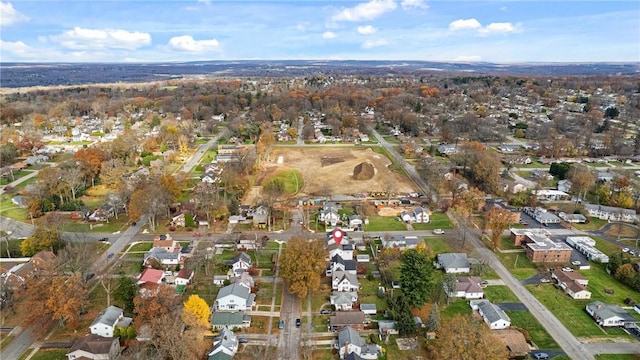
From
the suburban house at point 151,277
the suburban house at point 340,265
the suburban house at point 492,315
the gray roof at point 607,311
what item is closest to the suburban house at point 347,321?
the suburban house at point 340,265

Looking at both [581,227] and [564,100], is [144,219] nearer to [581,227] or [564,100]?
[581,227]

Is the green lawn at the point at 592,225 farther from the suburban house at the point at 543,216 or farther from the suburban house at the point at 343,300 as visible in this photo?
the suburban house at the point at 343,300

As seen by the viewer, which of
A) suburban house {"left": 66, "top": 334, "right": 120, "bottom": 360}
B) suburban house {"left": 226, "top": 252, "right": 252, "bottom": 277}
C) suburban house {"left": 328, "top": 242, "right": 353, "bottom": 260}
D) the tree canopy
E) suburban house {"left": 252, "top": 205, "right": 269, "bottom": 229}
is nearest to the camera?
suburban house {"left": 66, "top": 334, "right": 120, "bottom": 360}

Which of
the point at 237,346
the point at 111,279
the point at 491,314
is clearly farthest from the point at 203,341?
the point at 491,314

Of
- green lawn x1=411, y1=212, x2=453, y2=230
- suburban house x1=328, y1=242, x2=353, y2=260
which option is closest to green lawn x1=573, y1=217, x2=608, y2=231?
green lawn x1=411, y1=212, x2=453, y2=230

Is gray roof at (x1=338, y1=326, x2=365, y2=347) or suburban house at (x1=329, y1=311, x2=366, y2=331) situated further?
suburban house at (x1=329, y1=311, x2=366, y2=331)

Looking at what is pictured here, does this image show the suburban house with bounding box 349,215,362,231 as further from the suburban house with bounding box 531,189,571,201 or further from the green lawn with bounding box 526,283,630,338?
the suburban house with bounding box 531,189,571,201

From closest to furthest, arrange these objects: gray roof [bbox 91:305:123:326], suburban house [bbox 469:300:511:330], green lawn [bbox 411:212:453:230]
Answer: gray roof [bbox 91:305:123:326] → suburban house [bbox 469:300:511:330] → green lawn [bbox 411:212:453:230]

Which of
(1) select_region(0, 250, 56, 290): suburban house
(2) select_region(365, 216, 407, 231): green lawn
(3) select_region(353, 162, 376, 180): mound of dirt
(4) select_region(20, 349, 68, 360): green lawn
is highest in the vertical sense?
(3) select_region(353, 162, 376, 180): mound of dirt
